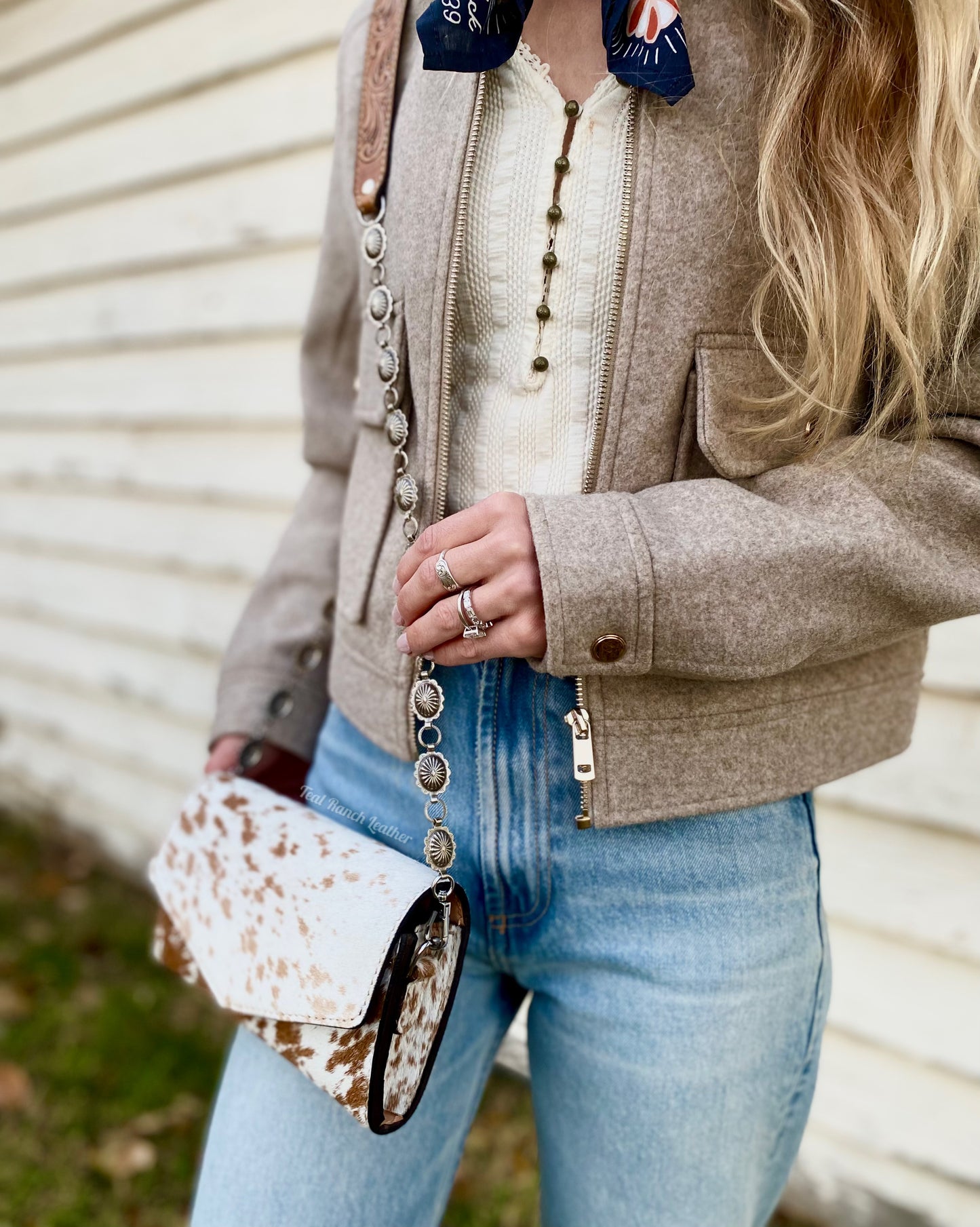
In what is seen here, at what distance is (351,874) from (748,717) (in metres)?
0.39

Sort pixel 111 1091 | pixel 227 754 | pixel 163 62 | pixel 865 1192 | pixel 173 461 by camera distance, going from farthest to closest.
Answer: pixel 173 461, pixel 163 62, pixel 111 1091, pixel 865 1192, pixel 227 754

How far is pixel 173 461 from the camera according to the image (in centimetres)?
274

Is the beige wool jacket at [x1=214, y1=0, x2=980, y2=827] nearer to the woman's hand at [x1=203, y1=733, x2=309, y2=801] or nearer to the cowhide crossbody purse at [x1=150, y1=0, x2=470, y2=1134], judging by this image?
the cowhide crossbody purse at [x1=150, y1=0, x2=470, y2=1134]

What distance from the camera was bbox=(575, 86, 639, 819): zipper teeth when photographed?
2.76 ft

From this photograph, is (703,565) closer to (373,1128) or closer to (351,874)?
(351,874)

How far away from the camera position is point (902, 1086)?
186 centimetres

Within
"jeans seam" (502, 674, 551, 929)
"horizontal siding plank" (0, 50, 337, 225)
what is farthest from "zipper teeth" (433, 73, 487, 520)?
"horizontal siding plank" (0, 50, 337, 225)

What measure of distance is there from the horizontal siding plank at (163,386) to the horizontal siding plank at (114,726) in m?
0.89

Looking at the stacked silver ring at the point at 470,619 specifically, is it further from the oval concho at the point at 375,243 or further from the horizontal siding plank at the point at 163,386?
the horizontal siding plank at the point at 163,386

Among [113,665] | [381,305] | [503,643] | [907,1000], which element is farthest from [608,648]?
[113,665]

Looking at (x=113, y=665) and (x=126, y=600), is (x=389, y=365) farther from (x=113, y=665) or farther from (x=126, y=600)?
(x=113, y=665)

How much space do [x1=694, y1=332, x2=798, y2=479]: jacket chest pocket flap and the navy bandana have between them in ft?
0.68

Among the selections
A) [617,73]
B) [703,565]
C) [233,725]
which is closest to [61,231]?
[233,725]

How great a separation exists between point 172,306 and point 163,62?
58 centimetres
